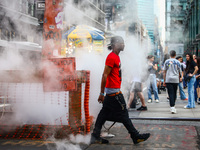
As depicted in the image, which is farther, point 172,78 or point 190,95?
point 190,95

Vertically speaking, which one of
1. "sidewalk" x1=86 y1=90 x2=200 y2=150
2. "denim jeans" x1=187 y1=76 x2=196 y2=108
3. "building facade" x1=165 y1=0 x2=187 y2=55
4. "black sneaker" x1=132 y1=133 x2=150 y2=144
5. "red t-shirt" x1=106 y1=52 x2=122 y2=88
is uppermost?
"building facade" x1=165 y1=0 x2=187 y2=55

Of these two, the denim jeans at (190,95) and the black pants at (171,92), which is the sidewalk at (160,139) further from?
the denim jeans at (190,95)

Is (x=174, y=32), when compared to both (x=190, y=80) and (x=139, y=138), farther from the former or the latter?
(x=139, y=138)

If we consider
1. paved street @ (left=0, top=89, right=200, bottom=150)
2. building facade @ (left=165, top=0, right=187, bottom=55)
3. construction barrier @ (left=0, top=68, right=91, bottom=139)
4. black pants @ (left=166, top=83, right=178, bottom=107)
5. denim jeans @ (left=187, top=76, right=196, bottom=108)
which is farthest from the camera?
building facade @ (left=165, top=0, right=187, bottom=55)

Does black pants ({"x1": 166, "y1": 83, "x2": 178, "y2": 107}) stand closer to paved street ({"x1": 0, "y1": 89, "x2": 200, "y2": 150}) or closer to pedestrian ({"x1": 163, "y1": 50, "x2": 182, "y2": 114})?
pedestrian ({"x1": 163, "y1": 50, "x2": 182, "y2": 114})

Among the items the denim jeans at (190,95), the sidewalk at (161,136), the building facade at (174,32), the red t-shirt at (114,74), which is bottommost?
the sidewalk at (161,136)

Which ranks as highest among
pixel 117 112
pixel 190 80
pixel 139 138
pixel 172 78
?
pixel 172 78

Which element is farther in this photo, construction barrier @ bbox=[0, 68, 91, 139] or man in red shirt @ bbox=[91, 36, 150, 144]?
construction barrier @ bbox=[0, 68, 91, 139]

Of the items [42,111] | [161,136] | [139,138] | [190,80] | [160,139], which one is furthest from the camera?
[190,80]

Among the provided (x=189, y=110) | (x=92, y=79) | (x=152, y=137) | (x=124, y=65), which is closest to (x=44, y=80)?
(x=92, y=79)

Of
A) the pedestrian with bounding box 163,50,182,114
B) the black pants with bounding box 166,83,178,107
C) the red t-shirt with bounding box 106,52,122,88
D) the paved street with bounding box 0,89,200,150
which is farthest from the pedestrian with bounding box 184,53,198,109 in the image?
the red t-shirt with bounding box 106,52,122,88

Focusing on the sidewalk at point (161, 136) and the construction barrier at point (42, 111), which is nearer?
the sidewalk at point (161, 136)

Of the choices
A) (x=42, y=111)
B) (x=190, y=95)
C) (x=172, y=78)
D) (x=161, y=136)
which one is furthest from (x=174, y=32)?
(x=42, y=111)

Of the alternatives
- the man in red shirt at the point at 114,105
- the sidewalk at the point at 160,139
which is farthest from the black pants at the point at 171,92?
the man in red shirt at the point at 114,105
